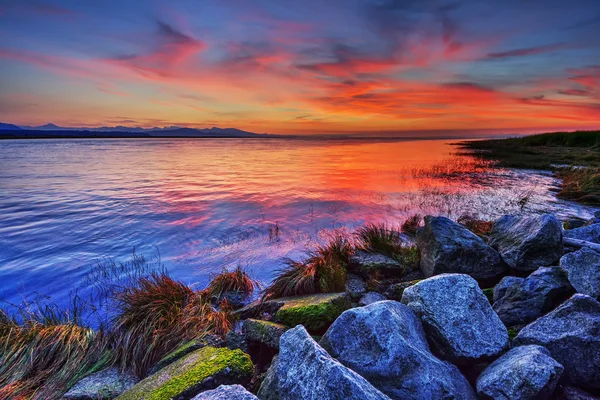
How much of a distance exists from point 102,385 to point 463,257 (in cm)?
712

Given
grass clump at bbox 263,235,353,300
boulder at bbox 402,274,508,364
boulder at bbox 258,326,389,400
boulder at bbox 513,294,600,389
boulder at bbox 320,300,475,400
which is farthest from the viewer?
grass clump at bbox 263,235,353,300

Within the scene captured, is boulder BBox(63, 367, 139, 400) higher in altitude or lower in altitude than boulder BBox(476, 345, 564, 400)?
lower

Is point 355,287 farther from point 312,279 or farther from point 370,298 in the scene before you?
point 370,298

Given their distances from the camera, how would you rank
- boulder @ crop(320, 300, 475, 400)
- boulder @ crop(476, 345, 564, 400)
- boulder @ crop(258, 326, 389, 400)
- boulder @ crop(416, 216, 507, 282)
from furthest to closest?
boulder @ crop(416, 216, 507, 282) < boulder @ crop(320, 300, 475, 400) < boulder @ crop(476, 345, 564, 400) < boulder @ crop(258, 326, 389, 400)

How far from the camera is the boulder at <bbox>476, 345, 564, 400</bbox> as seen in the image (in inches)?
125

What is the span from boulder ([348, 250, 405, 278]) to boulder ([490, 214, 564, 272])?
2.40 metres

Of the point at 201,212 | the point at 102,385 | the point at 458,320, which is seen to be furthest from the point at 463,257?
the point at 201,212

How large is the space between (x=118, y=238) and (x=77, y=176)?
75.0ft

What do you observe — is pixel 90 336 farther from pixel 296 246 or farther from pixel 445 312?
pixel 296 246

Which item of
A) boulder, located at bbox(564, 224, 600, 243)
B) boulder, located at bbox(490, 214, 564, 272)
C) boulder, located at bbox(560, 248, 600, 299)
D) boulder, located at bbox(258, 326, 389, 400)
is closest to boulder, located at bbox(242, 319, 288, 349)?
boulder, located at bbox(258, 326, 389, 400)

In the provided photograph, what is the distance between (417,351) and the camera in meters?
3.73

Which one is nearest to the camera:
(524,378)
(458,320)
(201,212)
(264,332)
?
(524,378)

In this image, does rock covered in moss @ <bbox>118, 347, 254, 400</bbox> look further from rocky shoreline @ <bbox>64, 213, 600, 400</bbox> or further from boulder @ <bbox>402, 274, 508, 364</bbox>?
boulder @ <bbox>402, 274, 508, 364</bbox>

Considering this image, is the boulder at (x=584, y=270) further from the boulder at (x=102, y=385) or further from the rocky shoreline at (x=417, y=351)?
the boulder at (x=102, y=385)
